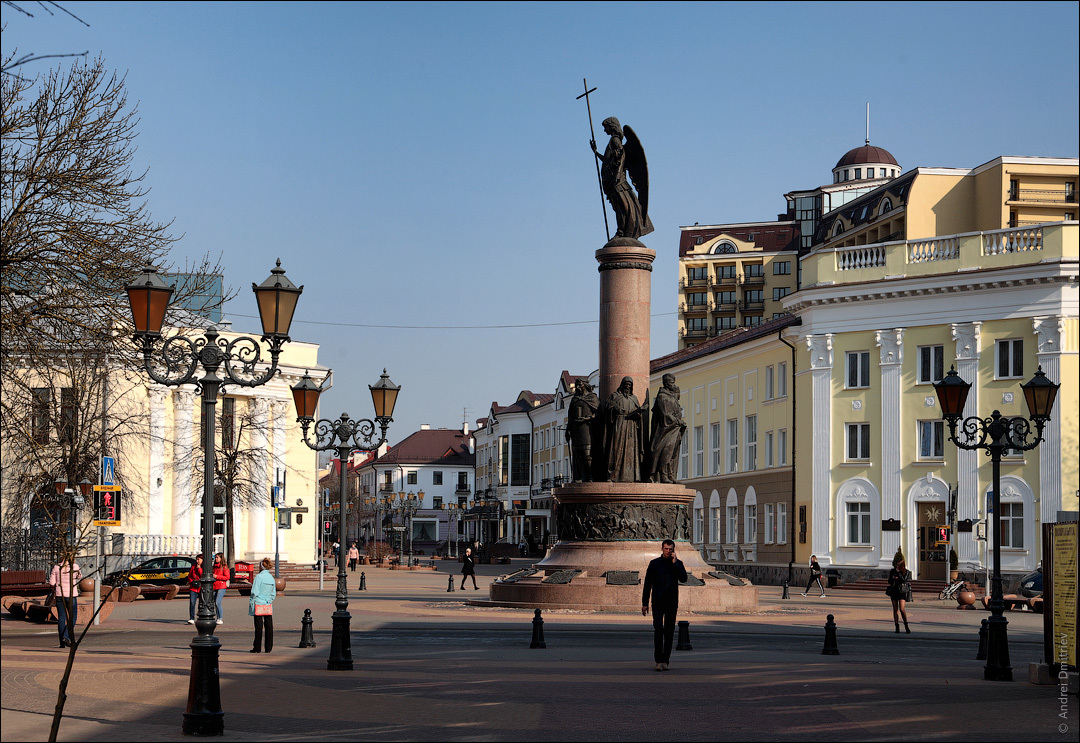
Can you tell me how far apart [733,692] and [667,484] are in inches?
555

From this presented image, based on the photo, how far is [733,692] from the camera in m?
15.4

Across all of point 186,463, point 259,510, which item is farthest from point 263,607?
point 259,510

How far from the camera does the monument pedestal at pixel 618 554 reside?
1114 inches

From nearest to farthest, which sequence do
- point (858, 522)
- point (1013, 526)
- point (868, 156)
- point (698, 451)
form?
point (1013, 526)
point (858, 522)
point (698, 451)
point (868, 156)

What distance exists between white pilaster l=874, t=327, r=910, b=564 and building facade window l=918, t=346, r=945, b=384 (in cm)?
78

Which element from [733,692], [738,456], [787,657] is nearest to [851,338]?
[738,456]

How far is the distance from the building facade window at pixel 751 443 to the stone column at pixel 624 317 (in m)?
32.4

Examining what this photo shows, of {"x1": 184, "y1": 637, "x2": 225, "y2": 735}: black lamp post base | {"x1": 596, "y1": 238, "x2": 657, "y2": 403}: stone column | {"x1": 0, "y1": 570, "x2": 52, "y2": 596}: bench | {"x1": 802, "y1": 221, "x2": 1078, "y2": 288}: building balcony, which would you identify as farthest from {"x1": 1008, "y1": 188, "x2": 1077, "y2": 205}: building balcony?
{"x1": 184, "y1": 637, "x2": 225, "y2": 735}: black lamp post base

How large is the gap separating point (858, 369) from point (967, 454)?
222 inches

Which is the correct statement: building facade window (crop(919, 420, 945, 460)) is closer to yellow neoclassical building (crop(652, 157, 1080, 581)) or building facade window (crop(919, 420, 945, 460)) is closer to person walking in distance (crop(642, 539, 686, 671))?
yellow neoclassical building (crop(652, 157, 1080, 581))

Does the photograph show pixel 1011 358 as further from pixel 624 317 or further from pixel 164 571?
pixel 164 571

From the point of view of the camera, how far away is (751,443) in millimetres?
62219

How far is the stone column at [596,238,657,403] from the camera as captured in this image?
30.2m

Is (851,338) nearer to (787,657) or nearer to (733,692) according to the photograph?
(787,657)
